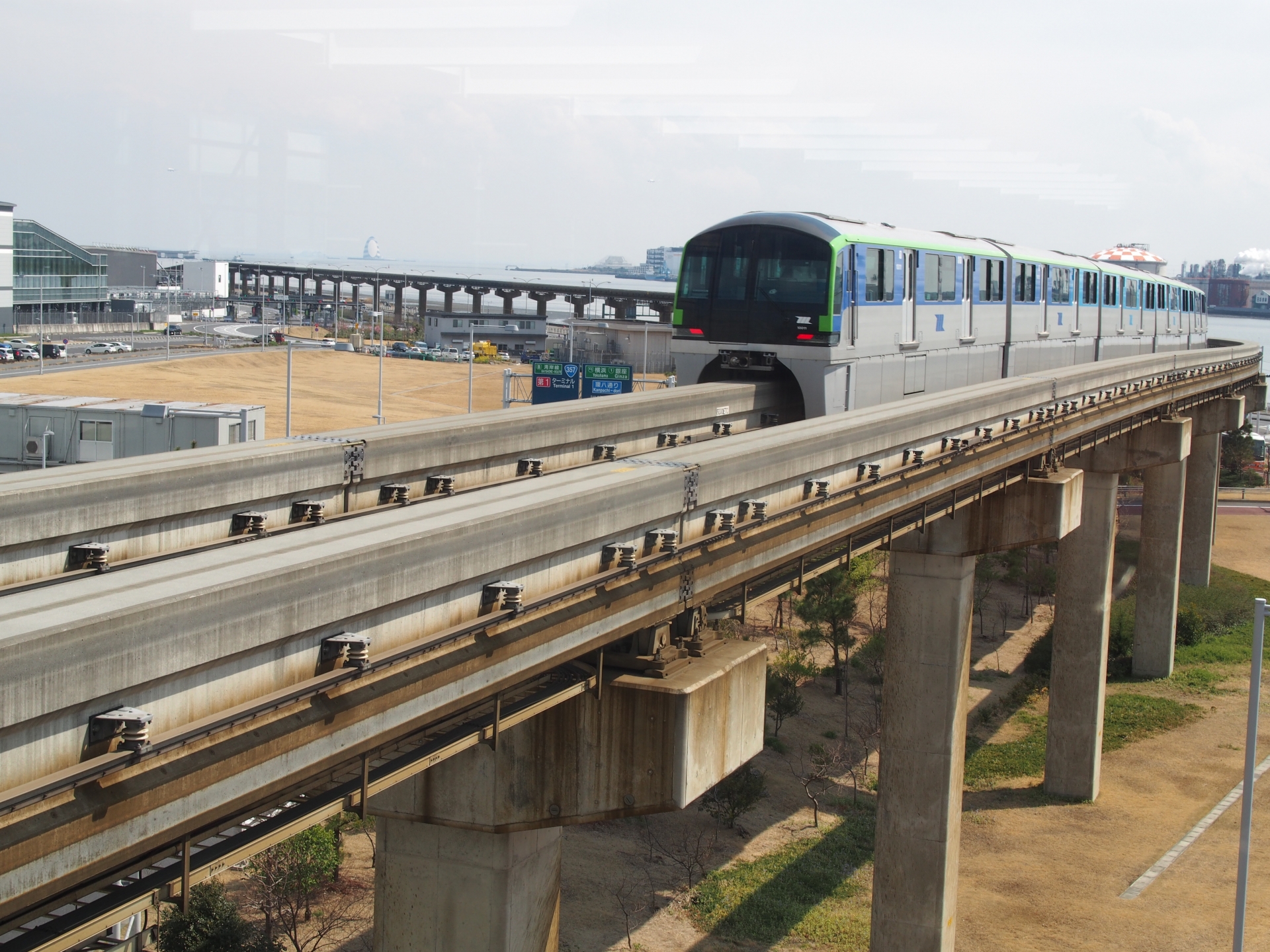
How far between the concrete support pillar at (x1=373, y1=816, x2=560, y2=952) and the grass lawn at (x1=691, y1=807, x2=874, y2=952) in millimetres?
11164

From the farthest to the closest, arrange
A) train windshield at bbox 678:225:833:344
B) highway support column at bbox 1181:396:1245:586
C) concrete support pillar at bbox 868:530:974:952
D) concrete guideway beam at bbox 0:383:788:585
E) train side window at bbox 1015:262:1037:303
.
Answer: highway support column at bbox 1181:396:1245:586 → train side window at bbox 1015:262:1037:303 → concrete support pillar at bbox 868:530:974:952 → train windshield at bbox 678:225:833:344 → concrete guideway beam at bbox 0:383:788:585

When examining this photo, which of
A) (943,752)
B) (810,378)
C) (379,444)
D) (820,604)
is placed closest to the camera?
(379,444)

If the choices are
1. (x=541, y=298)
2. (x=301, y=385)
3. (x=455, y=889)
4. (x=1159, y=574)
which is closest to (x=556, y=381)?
(x=1159, y=574)

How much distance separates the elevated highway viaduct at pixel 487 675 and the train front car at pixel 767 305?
75.5 inches

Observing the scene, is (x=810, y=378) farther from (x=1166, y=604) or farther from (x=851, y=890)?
(x=1166, y=604)

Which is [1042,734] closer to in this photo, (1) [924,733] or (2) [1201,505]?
(1) [924,733]

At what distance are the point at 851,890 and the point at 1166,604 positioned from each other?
22.1 meters

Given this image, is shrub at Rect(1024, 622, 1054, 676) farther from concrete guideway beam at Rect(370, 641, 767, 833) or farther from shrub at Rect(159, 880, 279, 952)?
concrete guideway beam at Rect(370, 641, 767, 833)

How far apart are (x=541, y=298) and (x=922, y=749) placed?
10459cm

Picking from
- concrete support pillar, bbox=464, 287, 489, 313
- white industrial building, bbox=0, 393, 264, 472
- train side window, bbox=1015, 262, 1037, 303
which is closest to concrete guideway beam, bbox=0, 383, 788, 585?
white industrial building, bbox=0, 393, 264, 472

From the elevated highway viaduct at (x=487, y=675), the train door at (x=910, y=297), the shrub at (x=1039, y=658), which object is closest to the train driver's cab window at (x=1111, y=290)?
the shrub at (x=1039, y=658)

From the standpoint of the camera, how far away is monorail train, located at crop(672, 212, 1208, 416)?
1905cm

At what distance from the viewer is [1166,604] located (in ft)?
135

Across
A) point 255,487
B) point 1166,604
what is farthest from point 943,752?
point 1166,604
